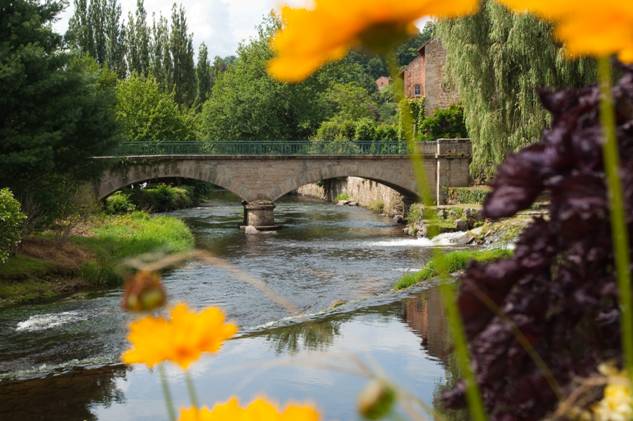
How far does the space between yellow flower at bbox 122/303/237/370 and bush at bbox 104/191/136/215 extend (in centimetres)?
3486

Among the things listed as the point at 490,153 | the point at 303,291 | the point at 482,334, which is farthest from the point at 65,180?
the point at 482,334

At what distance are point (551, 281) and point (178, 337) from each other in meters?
0.68

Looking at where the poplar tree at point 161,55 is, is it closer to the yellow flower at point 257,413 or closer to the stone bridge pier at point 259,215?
the stone bridge pier at point 259,215

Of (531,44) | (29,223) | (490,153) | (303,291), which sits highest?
(531,44)

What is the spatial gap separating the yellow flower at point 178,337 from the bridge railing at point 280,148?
36.4m

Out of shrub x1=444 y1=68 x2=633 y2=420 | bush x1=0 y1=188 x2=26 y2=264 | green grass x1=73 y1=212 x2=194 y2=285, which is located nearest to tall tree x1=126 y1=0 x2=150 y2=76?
green grass x1=73 y1=212 x2=194 y2=285

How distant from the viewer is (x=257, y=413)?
110 cm

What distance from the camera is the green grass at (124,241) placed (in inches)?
834

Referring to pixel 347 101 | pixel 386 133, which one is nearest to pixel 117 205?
pixel 386 133

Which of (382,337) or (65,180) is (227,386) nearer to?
(382,337)

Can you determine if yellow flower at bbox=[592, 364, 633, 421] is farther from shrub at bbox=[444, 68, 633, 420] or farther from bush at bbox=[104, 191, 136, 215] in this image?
bush at bbox=[104, 191, 136, 215]

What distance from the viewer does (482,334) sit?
1377 mm

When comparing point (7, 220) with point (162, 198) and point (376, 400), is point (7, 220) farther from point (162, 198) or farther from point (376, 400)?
point (162, 198)

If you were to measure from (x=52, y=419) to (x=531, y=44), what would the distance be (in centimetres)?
1947
